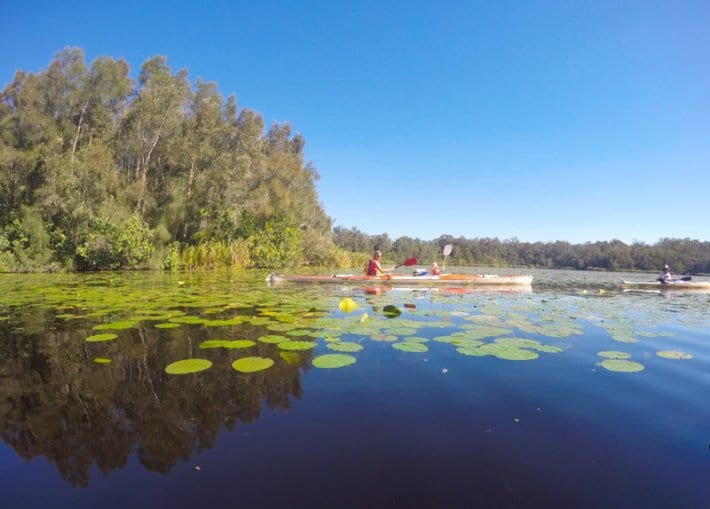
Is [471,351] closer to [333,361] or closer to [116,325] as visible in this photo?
[333,361]

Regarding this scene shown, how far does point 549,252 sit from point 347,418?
79.8m

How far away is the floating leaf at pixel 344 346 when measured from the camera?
12.8ft

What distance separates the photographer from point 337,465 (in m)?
1.84

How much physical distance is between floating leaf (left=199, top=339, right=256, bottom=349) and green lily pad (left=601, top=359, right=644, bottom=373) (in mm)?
3477

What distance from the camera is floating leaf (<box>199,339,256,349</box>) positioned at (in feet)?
12.8

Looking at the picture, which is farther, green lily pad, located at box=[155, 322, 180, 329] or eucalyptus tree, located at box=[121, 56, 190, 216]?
eucalyptus tree, located at box=[121, 56, 190, 216]

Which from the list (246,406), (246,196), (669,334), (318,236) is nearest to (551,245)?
(318,236)

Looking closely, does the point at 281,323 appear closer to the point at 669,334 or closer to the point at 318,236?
the point at 669,334

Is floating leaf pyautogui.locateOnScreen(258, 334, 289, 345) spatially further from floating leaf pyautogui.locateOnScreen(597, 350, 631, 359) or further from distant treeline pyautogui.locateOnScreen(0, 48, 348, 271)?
distant treeline pyautogui.locateOnScreen(0, 48, 348, 271)

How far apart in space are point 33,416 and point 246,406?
124 cm

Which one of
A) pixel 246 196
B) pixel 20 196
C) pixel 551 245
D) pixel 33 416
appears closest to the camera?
pixel 33 416

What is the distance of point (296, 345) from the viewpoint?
12.9 ft

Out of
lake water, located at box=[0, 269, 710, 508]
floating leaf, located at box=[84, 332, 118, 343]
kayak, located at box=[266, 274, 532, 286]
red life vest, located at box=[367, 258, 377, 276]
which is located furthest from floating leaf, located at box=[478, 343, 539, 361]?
red life vest, located at box=[367, 258, 377, 276]

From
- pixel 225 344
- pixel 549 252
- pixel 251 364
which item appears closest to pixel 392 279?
pixel 225 344
